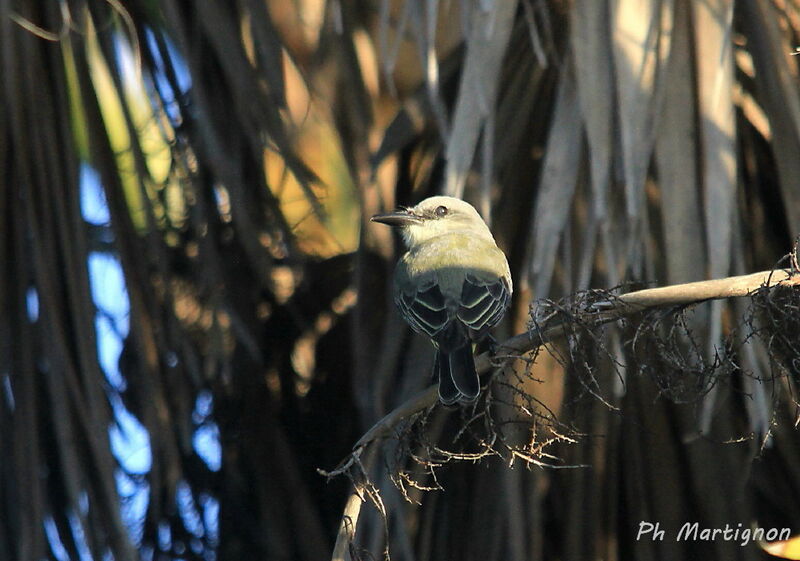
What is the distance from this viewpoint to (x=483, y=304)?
3.71 meters

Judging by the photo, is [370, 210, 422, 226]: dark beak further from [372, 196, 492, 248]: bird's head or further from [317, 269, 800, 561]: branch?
[317, 269, 800, 561]: branch

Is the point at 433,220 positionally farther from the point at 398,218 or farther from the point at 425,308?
the point at 425,308

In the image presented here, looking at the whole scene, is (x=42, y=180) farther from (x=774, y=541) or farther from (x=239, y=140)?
(x=774, y=541)

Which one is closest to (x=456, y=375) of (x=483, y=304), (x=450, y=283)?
(x=483, y=304)

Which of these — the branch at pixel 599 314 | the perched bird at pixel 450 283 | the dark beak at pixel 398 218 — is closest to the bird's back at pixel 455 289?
the perched bird at pixel 450 283

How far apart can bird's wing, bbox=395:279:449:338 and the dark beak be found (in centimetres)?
28

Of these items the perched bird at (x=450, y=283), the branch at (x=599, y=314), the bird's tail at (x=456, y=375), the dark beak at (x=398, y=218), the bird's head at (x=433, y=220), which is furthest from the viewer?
the bird's head at (x=433, y=220)

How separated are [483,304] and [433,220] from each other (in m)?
0.74

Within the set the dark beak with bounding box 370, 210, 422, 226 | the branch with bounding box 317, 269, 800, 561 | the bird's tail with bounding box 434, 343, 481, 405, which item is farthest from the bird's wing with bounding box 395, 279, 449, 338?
the branch with bounding box 317, 269, 800, 561

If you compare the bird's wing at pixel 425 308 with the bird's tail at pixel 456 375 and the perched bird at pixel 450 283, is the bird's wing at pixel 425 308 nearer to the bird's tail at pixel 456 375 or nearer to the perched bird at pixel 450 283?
the perched bird at pixel 450 283

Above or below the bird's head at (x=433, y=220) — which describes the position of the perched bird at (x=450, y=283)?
below

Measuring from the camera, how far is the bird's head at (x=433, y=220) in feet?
13.7

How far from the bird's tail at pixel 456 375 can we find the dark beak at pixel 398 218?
0.68 meters

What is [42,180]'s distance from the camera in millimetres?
3514
